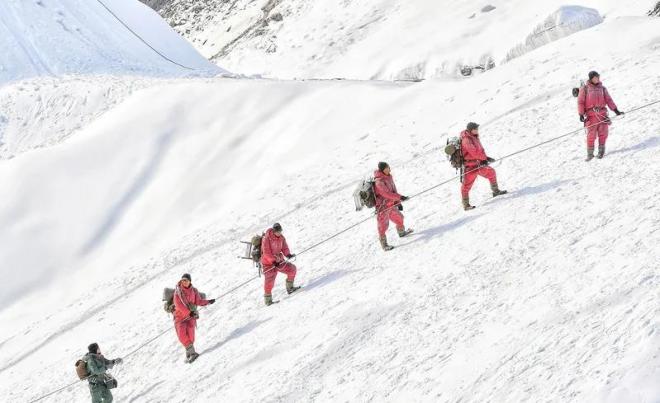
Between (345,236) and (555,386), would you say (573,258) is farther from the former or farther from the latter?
(345,236)

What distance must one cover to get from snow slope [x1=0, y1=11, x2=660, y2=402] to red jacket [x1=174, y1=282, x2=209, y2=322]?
743 millimetres

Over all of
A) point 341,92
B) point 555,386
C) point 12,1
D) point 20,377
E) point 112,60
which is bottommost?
point 555,386

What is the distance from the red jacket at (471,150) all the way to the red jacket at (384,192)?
1.31m

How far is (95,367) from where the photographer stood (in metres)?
10.6

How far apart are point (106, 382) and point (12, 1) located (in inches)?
1110

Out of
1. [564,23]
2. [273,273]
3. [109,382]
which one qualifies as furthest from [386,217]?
[564,23]

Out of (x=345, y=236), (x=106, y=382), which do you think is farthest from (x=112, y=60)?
(x=106, y=382)

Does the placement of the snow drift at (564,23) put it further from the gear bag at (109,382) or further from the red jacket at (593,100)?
the gear bag at (109,382)

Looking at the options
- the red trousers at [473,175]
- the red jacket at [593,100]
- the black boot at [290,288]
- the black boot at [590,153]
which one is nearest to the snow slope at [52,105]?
the black boot at [290,288]

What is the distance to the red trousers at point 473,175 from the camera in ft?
38.9

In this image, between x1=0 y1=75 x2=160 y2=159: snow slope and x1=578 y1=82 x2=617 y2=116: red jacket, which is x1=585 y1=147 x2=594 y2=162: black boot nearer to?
x1=578 y1=82 x2=617 y2=116: red jacket

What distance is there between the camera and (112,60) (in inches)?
1234

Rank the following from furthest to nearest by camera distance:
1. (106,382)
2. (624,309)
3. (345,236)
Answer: (345,236) < (106,382) < (624,309)

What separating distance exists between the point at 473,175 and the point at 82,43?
25325mm
